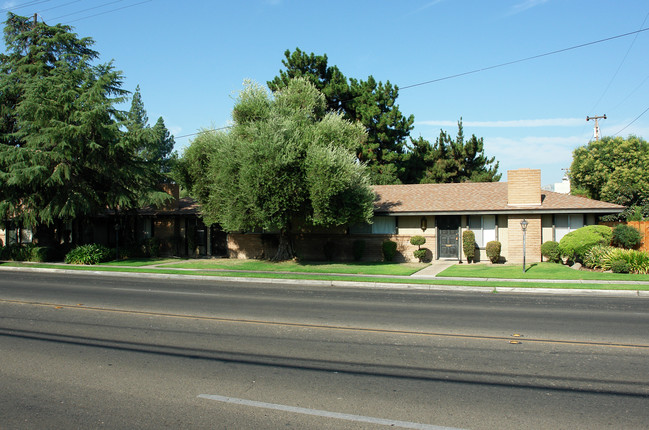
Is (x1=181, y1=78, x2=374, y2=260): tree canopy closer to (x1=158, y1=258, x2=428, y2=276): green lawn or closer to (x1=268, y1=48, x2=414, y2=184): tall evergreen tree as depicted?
(x1=158, y1=258, x2=428, y2=276): green lawn

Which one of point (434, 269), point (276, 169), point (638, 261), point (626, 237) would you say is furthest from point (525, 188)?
point (276, 169)

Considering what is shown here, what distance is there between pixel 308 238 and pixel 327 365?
68.7 ft

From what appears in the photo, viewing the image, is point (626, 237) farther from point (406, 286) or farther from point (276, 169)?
point (276, 169)

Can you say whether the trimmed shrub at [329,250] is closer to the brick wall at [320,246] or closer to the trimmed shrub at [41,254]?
the brick wall at [320,246]

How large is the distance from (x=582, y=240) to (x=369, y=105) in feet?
79.9

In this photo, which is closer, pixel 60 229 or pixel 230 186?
pixel 230 186

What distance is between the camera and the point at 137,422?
4742mm

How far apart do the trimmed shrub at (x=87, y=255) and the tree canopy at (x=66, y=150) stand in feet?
6.73

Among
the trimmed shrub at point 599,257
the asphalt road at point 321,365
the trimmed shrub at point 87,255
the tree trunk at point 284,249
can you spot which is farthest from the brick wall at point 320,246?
the asphalt road at point 321,365

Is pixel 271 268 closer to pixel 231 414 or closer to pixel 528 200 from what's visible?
pixel 528 200

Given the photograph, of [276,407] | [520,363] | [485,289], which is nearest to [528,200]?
[485,289]

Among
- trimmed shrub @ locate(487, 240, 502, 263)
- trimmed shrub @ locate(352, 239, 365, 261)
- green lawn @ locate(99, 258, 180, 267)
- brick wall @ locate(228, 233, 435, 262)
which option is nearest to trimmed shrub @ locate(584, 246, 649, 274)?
trimmed shrub @ locate(487, 240, 502, 263)

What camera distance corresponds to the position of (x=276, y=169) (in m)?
21.0

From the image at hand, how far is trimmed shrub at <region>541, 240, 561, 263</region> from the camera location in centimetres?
2292
